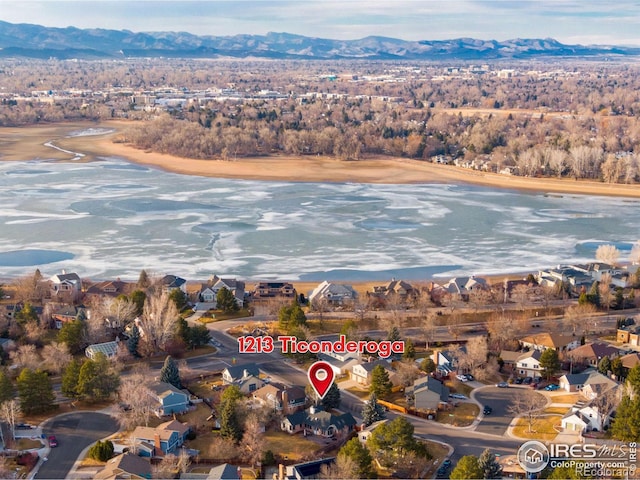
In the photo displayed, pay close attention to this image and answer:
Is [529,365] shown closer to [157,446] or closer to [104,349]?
[157,446]

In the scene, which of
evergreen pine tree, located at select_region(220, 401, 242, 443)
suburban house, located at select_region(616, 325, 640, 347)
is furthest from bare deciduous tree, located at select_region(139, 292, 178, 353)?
suburban house, located at select_region(616, 325, 640, 347)

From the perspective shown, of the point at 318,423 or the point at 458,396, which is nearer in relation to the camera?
the point at 318,423

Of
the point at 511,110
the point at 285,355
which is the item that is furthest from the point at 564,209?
the point at 511,110

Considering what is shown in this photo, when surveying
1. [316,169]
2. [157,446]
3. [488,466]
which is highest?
[316,169]

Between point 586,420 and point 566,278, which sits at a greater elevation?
point 566,278

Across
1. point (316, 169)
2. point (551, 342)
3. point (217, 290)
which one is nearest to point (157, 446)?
point (217, 290)

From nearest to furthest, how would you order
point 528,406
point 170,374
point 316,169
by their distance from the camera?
point 528,406 → point 170,374 → point 316,169

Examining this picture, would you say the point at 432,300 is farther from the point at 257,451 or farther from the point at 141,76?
the point at 141,76

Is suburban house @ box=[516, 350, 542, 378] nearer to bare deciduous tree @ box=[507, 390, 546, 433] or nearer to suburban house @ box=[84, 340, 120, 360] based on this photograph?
bare deciduous tree @ box=[507, 390, 546, 433]
